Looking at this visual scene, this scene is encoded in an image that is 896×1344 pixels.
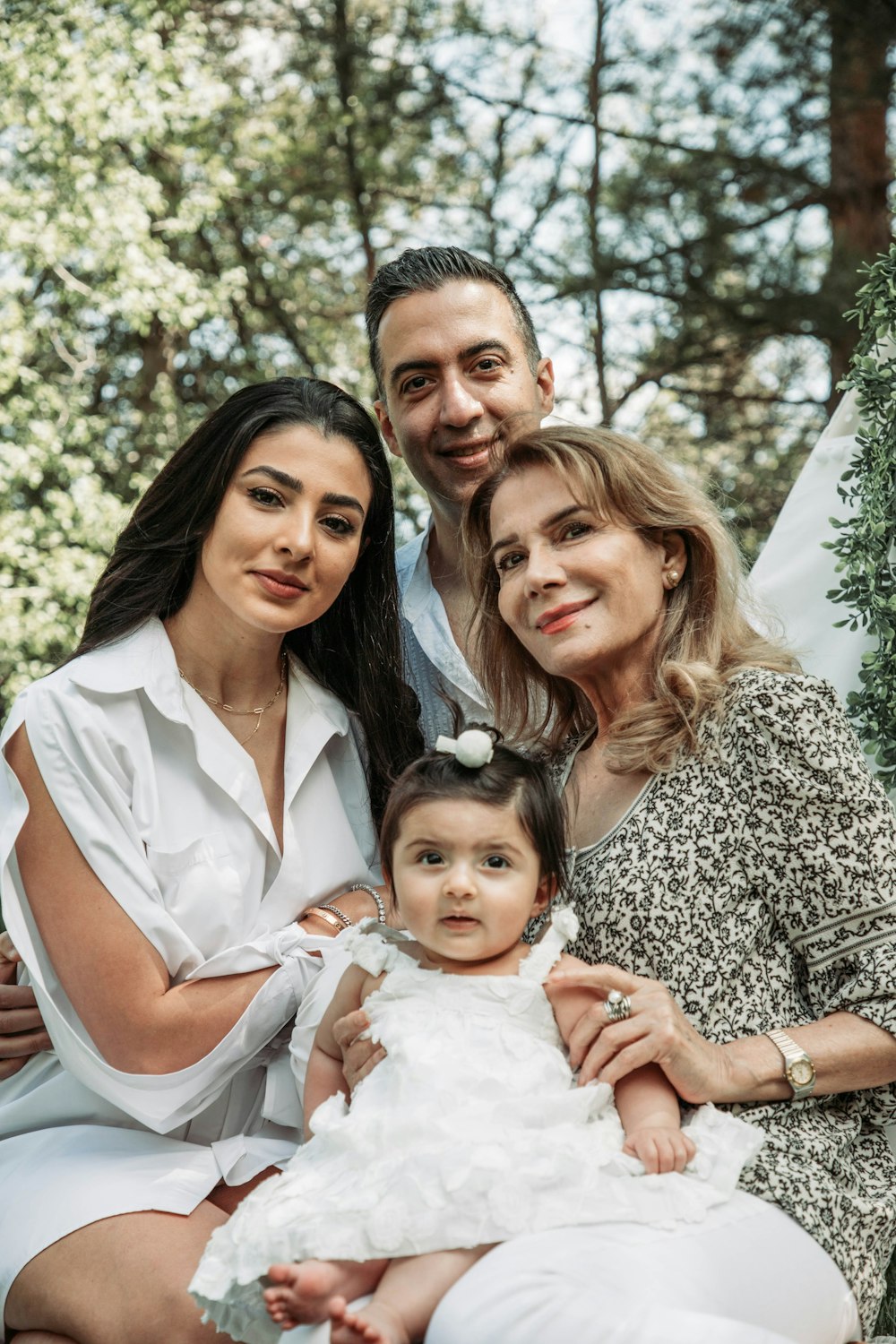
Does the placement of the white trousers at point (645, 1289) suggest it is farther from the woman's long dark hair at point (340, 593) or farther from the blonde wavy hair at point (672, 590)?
the woman's long dark hair at point (340, 593)

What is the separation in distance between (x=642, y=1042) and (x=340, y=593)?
5.21 feet

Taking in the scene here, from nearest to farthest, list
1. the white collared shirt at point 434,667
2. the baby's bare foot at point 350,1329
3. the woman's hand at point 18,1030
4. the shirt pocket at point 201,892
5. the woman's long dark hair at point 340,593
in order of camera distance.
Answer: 1. the baby's bare foot at point 350,1329
2. the shirt pocket at point 201,892
3. the woman's hand at point 18,1030
4. the woman's long dark hair at point 340,593
5. the white collared shirt at point 434,667

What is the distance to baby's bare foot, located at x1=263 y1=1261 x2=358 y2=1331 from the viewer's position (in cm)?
192

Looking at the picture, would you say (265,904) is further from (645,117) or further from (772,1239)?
(645,117)

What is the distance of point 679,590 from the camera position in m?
2.79

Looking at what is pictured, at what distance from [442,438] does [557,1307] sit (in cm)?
258

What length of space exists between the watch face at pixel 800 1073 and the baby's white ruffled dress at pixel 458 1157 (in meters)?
0.13

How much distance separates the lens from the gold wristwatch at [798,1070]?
229 centimetres

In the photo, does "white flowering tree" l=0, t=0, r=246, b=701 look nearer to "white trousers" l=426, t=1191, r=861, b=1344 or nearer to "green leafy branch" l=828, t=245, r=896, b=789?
"green leafy branch" l=828, t=245, r=896, b=789

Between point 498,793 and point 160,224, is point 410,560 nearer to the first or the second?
point 498,793

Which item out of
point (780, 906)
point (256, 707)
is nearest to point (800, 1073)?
point (780, 906)

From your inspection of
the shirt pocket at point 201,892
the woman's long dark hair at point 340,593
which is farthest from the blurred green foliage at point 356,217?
the shirt pocket at point 201,892

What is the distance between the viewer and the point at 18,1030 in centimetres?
294

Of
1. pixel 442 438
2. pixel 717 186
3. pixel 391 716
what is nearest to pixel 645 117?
pixel 717 186
